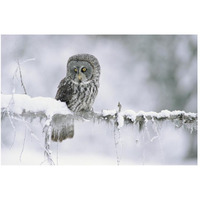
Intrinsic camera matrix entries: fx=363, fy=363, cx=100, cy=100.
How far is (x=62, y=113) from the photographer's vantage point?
3.54 meters

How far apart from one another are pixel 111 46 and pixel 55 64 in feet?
5.37

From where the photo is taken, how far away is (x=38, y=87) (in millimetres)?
8633

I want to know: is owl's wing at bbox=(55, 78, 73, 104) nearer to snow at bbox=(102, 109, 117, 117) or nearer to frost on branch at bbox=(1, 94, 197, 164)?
frost on branch at bbox=(1, 94, 197, 164)

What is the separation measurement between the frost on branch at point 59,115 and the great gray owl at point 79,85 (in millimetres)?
457

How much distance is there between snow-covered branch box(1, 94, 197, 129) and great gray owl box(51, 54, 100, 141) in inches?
26.6

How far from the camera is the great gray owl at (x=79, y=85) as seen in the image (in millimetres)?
4465

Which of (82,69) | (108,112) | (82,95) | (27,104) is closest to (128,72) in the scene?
(82,69)

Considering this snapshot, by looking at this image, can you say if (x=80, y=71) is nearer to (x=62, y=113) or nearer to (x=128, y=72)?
(x=62, y=113)

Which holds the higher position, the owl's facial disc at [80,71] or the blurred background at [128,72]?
the blurred background at [128,72]

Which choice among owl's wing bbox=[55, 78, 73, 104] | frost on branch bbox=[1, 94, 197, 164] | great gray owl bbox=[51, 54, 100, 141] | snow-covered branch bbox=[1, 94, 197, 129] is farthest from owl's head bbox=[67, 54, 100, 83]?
snow-covered branch bbox=[1, 94, 197, 129]

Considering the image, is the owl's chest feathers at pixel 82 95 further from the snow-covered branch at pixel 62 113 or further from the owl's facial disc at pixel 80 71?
the snow-covered branch at pixel 62 113

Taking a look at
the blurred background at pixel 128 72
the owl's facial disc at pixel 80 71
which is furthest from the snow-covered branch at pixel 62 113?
the blurred background at pixel 128 72

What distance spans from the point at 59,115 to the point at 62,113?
40 mm

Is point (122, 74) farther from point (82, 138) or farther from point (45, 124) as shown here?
point (45, 124)
